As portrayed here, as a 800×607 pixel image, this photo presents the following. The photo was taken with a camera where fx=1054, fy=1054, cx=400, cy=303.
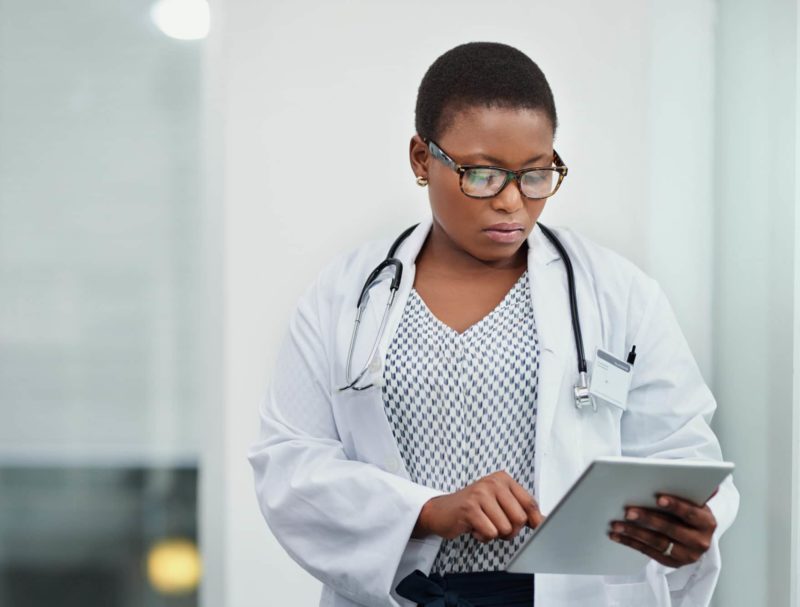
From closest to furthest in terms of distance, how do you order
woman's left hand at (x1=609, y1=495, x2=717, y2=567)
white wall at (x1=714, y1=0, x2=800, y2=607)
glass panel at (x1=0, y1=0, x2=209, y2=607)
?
woman's left hand at (x1=609, y1=495, x2=717, y2=567) < white wall at (x1=714, y1=0, x2=800, y2=607) < glass panel at (x1=0, y1=0, x2=209, y2=607)

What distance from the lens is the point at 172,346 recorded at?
7.68ft

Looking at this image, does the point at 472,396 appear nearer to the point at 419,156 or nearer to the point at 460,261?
the point at 460,261

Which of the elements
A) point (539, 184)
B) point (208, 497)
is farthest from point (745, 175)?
point (208, 497)

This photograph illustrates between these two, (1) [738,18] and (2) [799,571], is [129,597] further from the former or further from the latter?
(1) [738,18]

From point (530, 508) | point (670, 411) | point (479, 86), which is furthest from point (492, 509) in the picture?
point (479, 86)

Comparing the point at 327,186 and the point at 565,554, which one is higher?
the point at 327,186

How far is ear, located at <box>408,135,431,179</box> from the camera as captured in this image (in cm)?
165

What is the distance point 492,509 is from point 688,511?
243 mm

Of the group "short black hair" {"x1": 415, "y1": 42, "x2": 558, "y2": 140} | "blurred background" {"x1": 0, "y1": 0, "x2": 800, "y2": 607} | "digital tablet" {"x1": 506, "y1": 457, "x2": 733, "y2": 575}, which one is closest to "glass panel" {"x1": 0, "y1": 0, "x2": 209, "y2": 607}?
"blurred background" {"x1": 0, "y1": 0, "x2": 800, "y2": 607}

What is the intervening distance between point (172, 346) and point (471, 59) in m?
1.05

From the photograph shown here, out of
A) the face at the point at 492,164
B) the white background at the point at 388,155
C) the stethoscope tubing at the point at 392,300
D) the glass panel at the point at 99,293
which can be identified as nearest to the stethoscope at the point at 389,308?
the stethoscope tubing at the point at 392,300

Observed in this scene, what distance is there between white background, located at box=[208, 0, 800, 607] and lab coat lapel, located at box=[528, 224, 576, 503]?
0.38 meters

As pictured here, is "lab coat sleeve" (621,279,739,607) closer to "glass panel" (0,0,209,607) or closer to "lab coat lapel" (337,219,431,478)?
"lab coat lapel" (337,219,431,478)

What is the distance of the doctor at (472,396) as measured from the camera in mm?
1519
